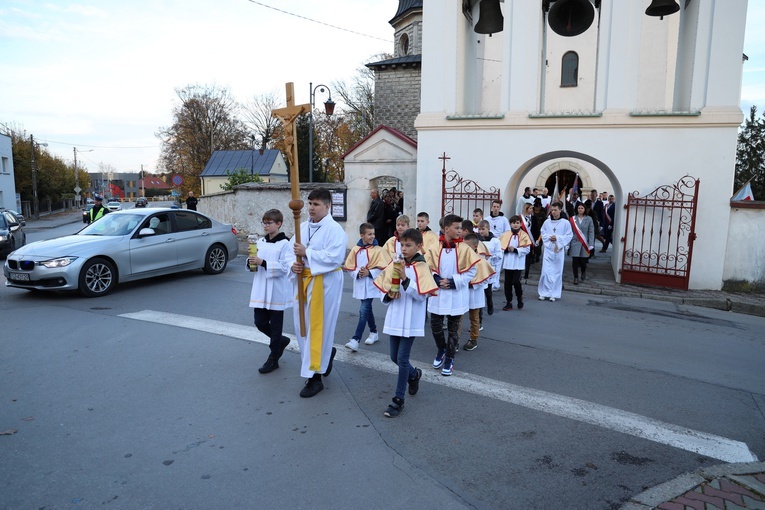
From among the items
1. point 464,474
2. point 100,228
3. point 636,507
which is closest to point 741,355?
point 636,507

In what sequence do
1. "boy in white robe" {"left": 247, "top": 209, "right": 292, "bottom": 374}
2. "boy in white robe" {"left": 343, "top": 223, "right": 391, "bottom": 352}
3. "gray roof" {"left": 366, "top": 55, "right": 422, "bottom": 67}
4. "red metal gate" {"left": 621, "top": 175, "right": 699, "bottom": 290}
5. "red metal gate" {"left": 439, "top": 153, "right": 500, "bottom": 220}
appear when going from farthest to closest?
"gray roof" {"left": 366, "top": 55, "right": 422, "bottom": 67} < "red metal gate" {"left": 439, "top": 153, "right": 500, "bottom": 220} < "red metal gate" {"left": 621, "top": 175, "right": 699, "bottom": 290} < "boy in white robe" {"left": 343, "top": 223, "right": 391, "bottom": 352} < "boy in white robe" {"left": 247, "top": 209, "right": 292, "bottom": 374}

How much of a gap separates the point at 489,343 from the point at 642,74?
61.6 feet

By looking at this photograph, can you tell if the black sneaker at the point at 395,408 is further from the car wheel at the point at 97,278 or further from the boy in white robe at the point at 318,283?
the car wheel at the point at 97,278

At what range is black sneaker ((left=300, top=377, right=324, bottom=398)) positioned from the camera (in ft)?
17.0

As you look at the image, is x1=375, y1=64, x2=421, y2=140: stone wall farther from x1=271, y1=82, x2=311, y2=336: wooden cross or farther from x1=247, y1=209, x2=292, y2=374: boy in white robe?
x1=271, y1=82, x2=311, y2=336: wooden cross

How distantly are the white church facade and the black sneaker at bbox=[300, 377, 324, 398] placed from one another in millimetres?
7885

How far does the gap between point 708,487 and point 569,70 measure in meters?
22.1

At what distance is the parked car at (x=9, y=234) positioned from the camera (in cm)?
1527

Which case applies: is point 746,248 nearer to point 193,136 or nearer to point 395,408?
point 395,408

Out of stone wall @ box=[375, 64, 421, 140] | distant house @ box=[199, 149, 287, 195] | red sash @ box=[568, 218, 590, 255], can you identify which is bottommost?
red sash @ box=[568, 218, 590, 255]

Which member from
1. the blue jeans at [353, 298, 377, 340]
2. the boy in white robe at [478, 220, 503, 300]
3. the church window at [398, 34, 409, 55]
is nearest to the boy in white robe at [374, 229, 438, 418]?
the blue jeans at [353, 298, 377, 340]

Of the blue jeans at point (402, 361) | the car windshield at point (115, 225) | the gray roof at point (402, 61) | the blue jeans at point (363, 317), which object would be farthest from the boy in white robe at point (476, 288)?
the gray roof at point (402, 61)

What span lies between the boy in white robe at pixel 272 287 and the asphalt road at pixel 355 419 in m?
0.36

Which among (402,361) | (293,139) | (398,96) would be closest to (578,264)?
(402,361)
